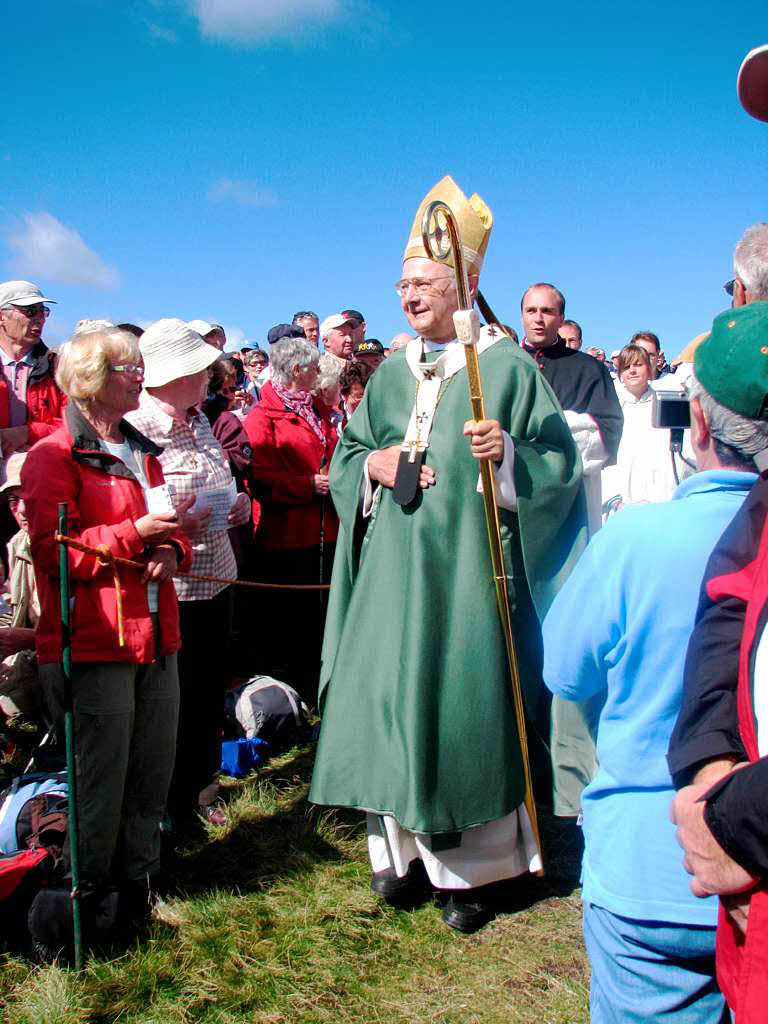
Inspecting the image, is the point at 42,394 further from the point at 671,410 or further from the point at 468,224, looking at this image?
the point at 671,410

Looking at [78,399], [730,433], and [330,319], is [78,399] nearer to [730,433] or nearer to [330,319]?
[730,433]

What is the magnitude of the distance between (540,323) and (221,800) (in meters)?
3.21

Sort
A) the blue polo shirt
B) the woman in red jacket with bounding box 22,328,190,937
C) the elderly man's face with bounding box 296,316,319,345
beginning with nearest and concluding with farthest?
the blue polo shirt < the woman in red jacket with bounding box 22,328,190,937 < the elderly man's face with bounding box 296,316,319,345

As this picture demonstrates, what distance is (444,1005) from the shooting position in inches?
106

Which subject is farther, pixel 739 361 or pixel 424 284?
pixel 424 284

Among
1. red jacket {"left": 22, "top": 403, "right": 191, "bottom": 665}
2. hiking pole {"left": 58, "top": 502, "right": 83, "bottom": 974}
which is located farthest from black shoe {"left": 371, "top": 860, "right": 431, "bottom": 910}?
red jacket {"left": 22, "top": 403, "right": 191, "bottom": 665}

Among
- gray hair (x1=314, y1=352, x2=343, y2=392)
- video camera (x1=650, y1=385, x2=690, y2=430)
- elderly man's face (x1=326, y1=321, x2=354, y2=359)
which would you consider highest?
elderly man's face (x1=326, y1=321, x2=354, y2=359)

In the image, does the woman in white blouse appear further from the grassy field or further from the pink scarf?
the grassy field

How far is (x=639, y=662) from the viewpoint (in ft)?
5.40

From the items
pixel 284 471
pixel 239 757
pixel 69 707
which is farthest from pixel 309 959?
pixel 284 471

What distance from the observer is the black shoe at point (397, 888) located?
326 centimetres

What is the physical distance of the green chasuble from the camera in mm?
3029

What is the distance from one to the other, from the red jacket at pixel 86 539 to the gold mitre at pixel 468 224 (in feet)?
4.57

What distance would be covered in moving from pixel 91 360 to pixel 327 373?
283 centimetres
